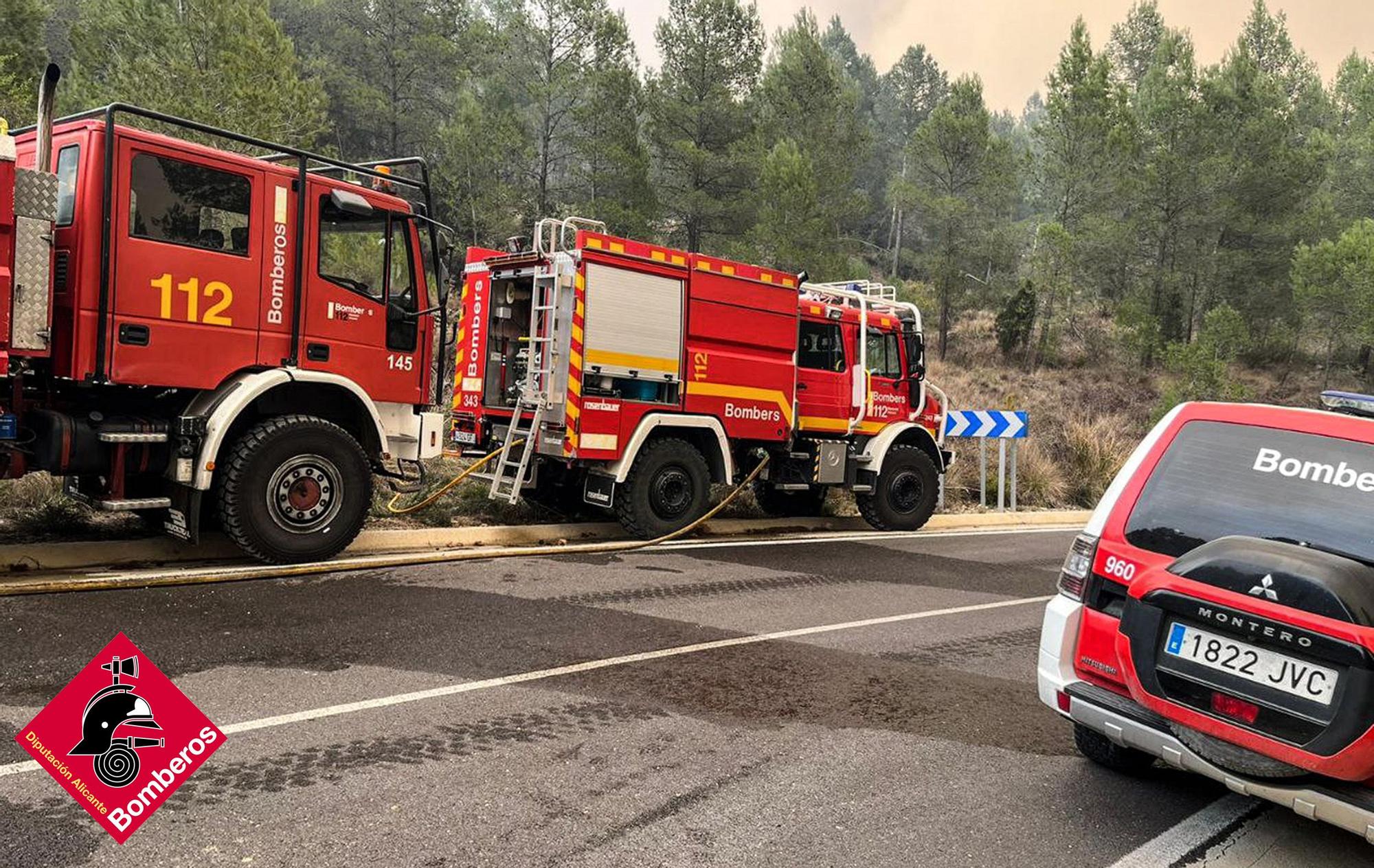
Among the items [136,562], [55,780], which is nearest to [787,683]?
[55,780]

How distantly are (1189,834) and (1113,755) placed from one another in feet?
1.72

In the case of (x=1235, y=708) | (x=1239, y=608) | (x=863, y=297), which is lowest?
(x=1235, y=708)

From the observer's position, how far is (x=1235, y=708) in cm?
287

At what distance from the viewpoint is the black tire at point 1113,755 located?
373cm

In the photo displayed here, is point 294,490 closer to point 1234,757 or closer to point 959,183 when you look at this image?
point 1234,757

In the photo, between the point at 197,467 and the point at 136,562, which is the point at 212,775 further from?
the point at 136,562

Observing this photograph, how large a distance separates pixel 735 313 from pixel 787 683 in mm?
5642

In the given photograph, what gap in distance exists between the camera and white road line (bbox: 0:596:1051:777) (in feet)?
12.2

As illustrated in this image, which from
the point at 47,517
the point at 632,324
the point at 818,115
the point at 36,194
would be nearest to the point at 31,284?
the point at 36,194

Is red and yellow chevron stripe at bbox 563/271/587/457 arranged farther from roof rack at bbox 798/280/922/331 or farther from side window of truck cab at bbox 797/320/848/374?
roof rack at bbox 798/280/922/331

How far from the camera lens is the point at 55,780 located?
3.08 m

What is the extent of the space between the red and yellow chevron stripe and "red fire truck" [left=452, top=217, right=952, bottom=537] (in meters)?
0.01

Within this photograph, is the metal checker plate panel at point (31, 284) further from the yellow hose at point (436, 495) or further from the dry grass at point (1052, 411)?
the dry grass at point (1052, 411)

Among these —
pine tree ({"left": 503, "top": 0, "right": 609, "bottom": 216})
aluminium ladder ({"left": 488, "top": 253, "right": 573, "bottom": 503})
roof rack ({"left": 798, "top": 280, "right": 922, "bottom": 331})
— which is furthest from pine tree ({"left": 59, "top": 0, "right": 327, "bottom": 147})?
roof rack ({"left": 798, "top": 280, "right": 922, "bottom": 331})
